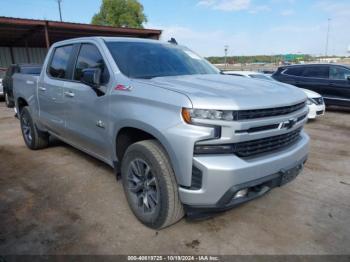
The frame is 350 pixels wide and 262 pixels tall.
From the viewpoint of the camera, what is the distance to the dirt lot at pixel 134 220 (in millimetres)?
2723

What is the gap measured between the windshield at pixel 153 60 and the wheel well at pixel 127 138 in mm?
584

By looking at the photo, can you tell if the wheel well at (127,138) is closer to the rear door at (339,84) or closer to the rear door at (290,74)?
the rear door at (339,84)

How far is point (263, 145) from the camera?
2658 millimetres

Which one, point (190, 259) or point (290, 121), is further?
point (290, 121)

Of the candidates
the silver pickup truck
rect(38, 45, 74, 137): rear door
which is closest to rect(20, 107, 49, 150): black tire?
rect(38, 45, 74, 137): rear door

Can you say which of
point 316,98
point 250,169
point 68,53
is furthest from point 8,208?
point 316,98

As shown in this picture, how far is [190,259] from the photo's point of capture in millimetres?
2555

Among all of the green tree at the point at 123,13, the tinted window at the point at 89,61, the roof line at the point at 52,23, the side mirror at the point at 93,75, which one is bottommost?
the side mirror at the point at 93,75

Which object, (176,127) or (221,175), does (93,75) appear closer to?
(176,127)

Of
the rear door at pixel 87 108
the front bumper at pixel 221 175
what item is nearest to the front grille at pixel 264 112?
the front bumper at pixel 221 175

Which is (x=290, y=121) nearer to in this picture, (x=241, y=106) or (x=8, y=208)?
(x=241, y=106)

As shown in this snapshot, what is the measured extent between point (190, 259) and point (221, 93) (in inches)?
55.5

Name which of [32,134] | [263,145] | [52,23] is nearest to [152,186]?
[263,145]

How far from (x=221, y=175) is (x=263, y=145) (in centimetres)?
56
